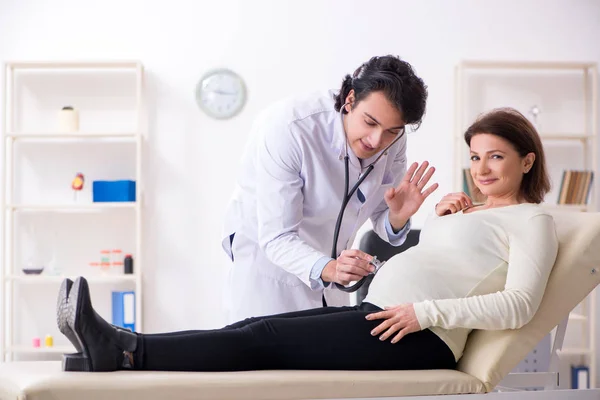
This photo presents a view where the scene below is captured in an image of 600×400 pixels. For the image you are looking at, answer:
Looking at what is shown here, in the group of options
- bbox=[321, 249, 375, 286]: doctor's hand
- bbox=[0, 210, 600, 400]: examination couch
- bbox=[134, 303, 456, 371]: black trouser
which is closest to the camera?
bbox=[0, 210, 600, 400]: examination couch

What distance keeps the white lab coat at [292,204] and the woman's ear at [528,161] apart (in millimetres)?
360

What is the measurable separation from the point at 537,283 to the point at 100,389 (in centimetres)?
94

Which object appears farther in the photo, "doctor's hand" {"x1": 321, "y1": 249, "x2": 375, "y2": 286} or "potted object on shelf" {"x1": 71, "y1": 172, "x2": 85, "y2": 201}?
"potted object on shelf" {"x1": 71, "y1": 172, "x2": 85, "y2": 201}

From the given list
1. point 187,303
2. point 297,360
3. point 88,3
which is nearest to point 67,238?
point 187,303

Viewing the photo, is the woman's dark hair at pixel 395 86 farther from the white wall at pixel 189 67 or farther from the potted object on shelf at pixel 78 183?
the potted object on shelf at pixel 78 183

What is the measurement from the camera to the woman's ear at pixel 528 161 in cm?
190

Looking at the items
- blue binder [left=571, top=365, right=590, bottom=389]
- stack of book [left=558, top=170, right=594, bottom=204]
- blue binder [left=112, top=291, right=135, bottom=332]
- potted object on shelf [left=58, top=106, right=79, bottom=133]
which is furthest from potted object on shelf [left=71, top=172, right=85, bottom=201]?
blue binder [left=571, top=365, right=590, bottom=389]

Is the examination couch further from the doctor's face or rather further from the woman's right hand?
the doctor's face

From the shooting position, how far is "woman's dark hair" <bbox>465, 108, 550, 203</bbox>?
74.6 inches

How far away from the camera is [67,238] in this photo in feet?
13.1

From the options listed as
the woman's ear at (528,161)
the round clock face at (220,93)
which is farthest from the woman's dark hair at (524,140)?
the round clock face at (220,93)

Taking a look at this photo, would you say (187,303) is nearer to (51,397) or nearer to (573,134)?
(573,134)

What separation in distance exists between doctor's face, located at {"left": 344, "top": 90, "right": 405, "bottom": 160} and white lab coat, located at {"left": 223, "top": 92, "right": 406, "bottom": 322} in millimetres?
52

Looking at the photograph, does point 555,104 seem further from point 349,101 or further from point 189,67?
point 349,101
